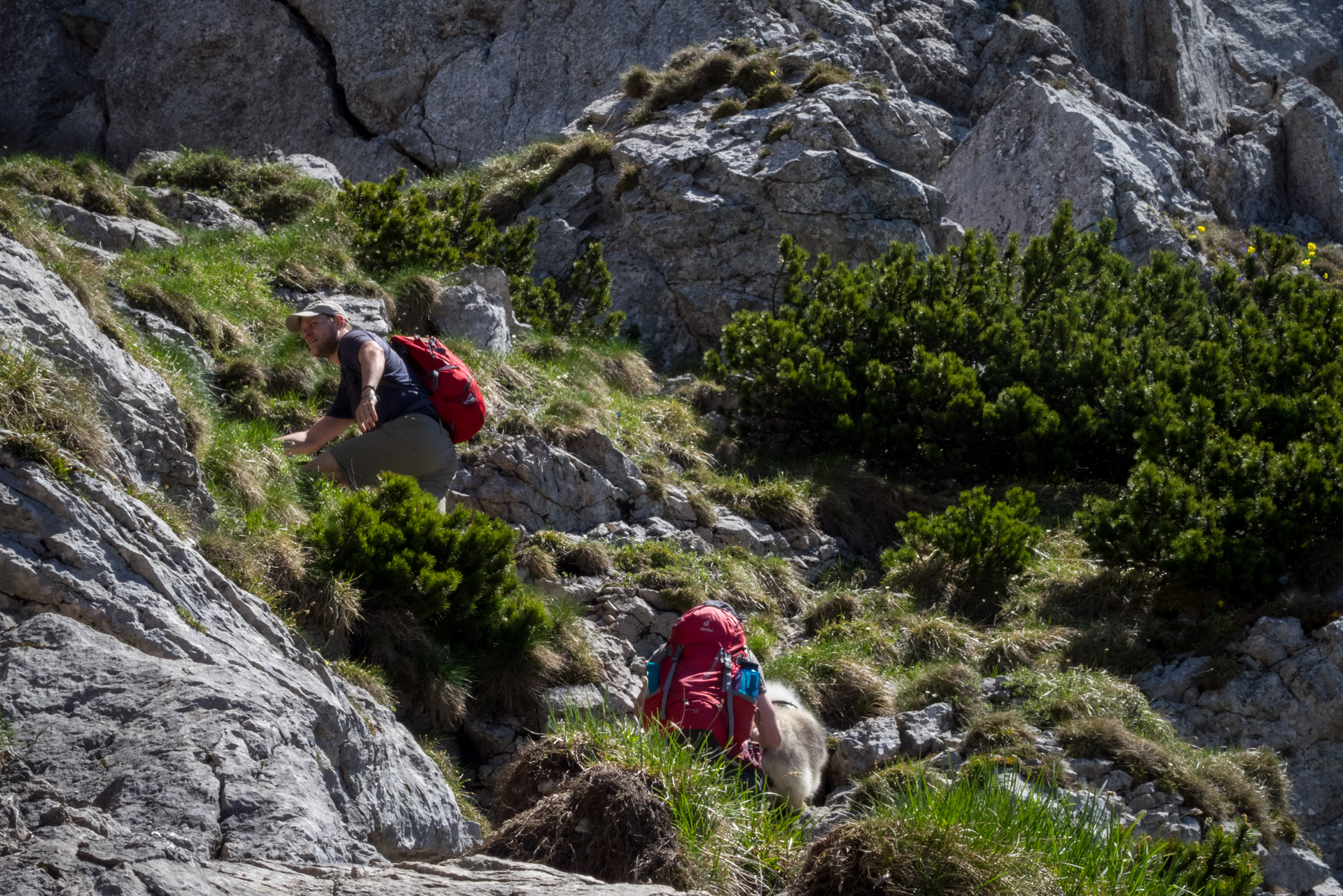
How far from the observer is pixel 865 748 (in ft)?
22.0

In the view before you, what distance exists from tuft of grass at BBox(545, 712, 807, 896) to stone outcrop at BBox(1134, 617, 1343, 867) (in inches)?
177

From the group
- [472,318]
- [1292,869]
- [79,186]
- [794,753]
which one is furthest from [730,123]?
[1292,869]

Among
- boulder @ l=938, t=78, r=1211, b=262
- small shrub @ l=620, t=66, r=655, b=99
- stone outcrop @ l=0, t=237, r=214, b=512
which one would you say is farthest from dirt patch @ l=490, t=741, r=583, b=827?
small shrub @ l=620, t=66, r=655, b=99

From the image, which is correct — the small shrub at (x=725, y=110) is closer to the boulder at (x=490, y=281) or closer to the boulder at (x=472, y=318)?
the boulder at (x=490, y=281)

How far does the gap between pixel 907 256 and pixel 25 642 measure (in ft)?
34.2

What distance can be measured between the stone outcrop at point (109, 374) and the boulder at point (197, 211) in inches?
250

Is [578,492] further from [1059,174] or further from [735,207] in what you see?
[1059,174]

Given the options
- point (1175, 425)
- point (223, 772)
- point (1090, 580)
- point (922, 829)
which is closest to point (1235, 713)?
point (1090, 580)

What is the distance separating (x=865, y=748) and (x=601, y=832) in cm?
339

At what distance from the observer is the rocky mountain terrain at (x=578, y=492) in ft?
11.2

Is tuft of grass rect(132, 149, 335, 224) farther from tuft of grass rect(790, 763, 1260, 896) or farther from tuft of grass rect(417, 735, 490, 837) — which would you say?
tuft of grass rect(790, 763, 1260, 896)

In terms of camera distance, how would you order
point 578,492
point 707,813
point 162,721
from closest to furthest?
point 162,721 → point 707,813 → point 578,492

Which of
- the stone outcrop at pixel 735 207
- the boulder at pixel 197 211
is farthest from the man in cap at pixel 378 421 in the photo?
the stone outcrop at pixel 735 207

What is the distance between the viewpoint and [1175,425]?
9.05 metres
